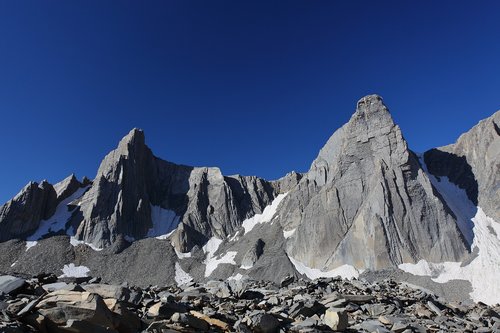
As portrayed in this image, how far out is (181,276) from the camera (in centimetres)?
9906

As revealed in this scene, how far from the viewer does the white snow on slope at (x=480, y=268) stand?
66500 millimetres

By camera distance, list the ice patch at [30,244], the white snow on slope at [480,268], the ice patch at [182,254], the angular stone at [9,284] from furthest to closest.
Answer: the ice patch at [182,254] < the ice patch at [30,244] < the white snow on slope at [480,268] < the angular stone at [9,284]

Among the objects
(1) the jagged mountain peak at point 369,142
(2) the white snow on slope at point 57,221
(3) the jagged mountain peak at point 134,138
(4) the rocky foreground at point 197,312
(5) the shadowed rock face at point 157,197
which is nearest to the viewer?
(4) the rocky foreground at point 197,312

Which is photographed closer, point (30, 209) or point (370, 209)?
point (370, 209)

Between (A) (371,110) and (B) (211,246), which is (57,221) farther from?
(A) (371,110)

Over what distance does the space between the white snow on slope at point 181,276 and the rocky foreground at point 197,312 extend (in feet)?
261

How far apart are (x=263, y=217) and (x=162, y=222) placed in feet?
124

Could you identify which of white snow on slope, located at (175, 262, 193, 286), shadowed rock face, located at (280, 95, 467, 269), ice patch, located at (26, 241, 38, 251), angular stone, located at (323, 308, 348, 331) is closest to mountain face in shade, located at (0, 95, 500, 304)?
shadowed rock face, located at (280, 95, 467, 269)

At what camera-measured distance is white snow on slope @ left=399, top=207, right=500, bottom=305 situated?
6650cm

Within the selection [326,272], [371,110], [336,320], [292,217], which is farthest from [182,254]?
[336,320]

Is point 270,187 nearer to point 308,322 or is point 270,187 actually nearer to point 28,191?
point 28,191

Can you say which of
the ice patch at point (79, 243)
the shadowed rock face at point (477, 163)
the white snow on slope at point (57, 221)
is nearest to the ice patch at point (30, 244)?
the white snow on slope at point (57, 221)

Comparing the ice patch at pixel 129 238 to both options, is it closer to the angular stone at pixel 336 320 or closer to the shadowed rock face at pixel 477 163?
the shadowed rock face at pixel 477 163

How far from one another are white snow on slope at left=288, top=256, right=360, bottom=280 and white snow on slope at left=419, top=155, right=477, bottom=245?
26.9m
